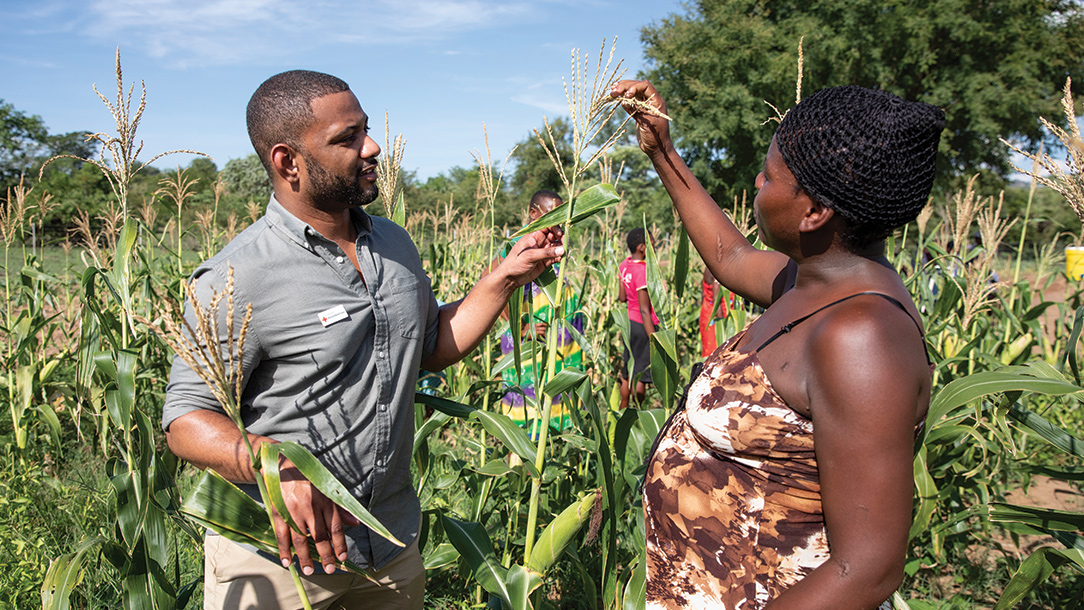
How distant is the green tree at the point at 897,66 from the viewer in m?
21.4

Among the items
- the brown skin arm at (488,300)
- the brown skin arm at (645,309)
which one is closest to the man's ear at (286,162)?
the brown skin arm at (488,300)

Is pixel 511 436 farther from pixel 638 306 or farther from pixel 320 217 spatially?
pixel 638 306

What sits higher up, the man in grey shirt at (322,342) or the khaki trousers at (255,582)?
the man in grey shirt at (322,342)

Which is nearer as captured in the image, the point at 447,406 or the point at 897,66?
the point at 447,406

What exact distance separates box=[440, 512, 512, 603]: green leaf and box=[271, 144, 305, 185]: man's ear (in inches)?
46.3

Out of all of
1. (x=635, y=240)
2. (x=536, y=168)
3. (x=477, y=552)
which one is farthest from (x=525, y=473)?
(x=536, y=168)

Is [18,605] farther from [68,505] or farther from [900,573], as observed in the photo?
[900,573]

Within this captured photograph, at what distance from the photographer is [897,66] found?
906 inches

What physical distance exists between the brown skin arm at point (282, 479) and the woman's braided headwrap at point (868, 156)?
4.08 ft

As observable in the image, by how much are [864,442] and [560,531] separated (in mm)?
1114

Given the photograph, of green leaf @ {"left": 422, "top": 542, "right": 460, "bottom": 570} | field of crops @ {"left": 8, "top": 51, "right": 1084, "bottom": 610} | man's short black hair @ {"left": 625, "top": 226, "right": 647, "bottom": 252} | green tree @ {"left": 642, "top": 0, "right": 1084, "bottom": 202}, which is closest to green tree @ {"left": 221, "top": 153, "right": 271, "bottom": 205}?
green tree @ {"left": 642, "top": 0, "right": 1084, "bottom": 202}

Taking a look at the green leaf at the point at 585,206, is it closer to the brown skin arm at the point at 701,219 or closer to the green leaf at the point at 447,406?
the brown skin arm at the point at 701,219

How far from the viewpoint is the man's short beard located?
1806 millimetres

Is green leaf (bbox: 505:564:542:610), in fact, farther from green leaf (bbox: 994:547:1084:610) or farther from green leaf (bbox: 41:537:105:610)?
green leaf (bbox: 994:547:1084:610)
